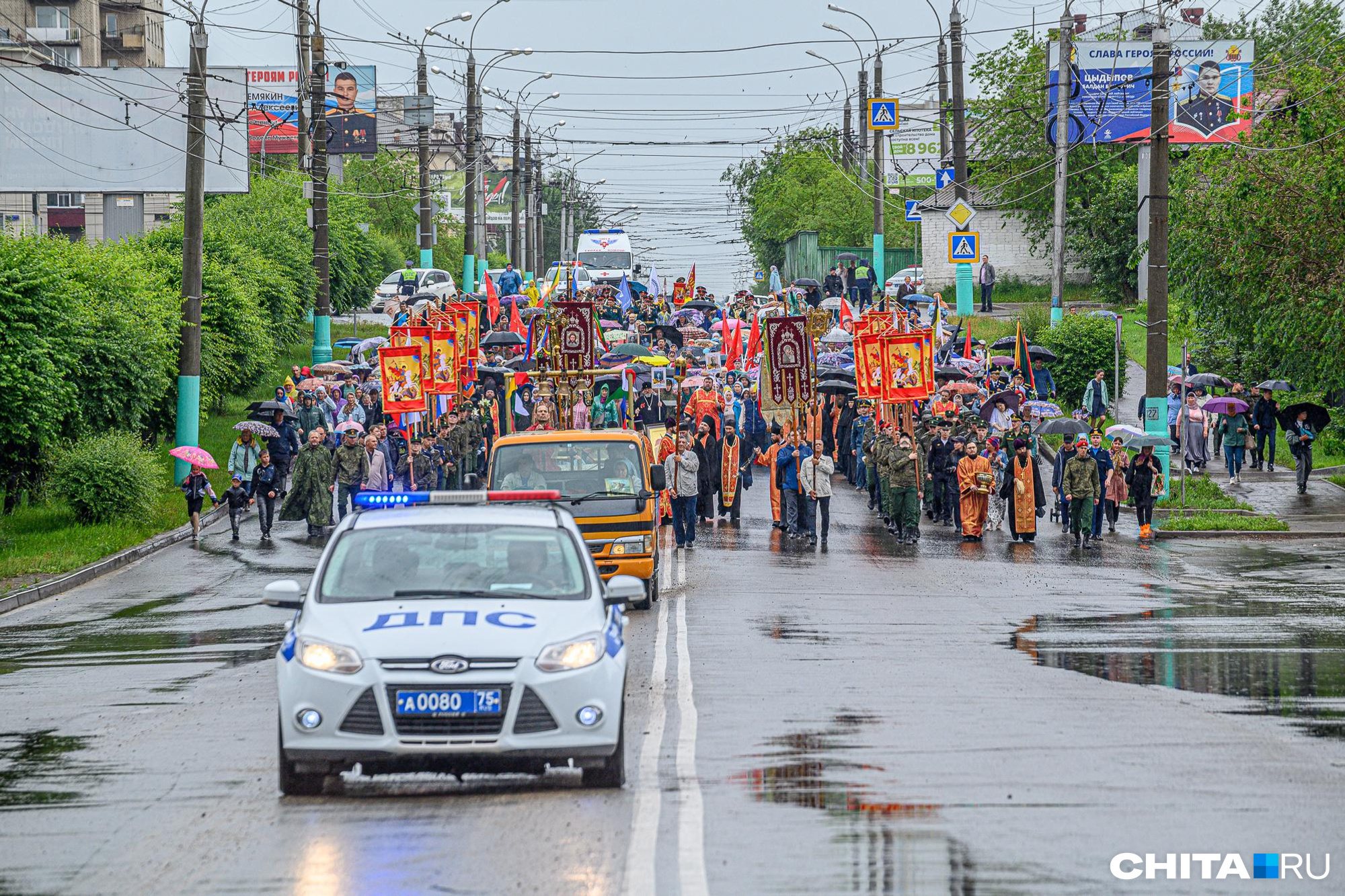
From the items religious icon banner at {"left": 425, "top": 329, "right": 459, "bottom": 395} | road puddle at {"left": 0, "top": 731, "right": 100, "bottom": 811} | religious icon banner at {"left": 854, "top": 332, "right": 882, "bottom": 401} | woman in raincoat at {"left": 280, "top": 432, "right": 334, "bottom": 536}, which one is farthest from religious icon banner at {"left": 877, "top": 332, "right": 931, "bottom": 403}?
road puddle at {"left": 0, "top": 731, "right": 100, "bottom": 811}

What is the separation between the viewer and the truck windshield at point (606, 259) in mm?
76000

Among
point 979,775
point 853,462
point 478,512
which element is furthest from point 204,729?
point 853,462

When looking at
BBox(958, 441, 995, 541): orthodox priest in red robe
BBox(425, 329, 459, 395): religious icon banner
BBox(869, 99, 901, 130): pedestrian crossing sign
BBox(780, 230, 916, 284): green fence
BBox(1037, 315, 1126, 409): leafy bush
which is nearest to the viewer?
BBox(958, 441, 995, 541): orthodox priest in red robe

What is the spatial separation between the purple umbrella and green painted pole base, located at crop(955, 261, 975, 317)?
13.5 metres

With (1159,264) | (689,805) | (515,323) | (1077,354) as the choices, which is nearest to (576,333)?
(1159,264)

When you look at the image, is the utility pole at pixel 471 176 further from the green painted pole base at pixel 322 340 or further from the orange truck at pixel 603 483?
the orange truck at pixel 603 483

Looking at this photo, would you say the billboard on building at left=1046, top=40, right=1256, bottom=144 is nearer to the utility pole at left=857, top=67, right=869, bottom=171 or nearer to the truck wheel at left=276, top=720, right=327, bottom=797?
the utility pole at left=857, top=67, right=869, bottom=171

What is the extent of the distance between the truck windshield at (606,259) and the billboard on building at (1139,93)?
77.7 ft

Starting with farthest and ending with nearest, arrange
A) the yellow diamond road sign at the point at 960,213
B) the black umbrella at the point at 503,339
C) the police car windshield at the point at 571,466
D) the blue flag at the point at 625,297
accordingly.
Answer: the blue flag at the point at 625,297 → the yellow diamond road sign at the point at 960,213 → the black umbrella at the point at 503,339 → the police car windshield at the point at 571,466

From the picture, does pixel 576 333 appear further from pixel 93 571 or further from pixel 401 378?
pixel 93 571

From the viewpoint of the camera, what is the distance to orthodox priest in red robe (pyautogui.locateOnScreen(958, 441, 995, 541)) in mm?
25578

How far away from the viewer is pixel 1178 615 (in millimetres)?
17516

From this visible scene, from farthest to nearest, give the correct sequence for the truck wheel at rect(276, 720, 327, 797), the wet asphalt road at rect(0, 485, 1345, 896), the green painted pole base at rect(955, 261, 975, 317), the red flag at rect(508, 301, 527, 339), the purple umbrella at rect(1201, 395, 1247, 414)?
the green painted pole base at rect(955, 261, 975, 317) < the red flag at rect(508, 301, 527, 339) < the purple umbrella at rect(1201, 395, 1247, 414) < the truck wheel at rect(276, 720, 327, 797) < the wet asphalt road at rect(0, 485, 1345, 896)

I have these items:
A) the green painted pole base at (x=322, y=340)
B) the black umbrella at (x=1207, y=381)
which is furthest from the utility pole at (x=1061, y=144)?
the green painted pole base at (x=322, y=340)
